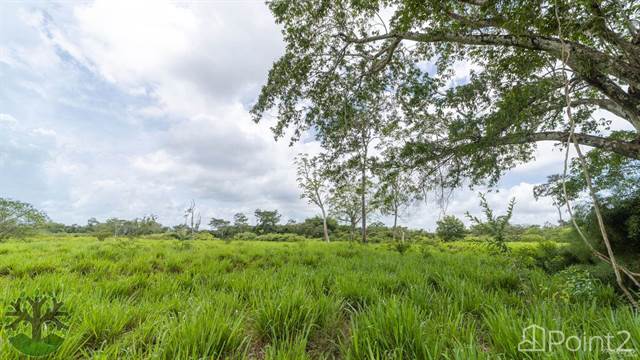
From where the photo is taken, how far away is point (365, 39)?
6664 mm

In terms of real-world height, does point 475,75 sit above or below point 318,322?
above

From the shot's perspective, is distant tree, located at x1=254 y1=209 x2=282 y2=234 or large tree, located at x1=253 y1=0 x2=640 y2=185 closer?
large tree, located at x1=253 y1=0 x2=640 y2=185

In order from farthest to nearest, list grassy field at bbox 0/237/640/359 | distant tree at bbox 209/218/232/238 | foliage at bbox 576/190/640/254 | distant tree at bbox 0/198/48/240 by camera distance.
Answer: distant tree at bbox 209/218/232/238, distant tree at bbox 0/198/48/240, foliage at bbox 576/190/640/254, grassy field at bbox 0/237/640/359

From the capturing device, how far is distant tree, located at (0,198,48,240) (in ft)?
98.7

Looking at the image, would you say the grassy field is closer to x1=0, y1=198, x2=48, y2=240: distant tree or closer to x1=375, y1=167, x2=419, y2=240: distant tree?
x1=375, y1=167, x2=419, y2=240: distant tree

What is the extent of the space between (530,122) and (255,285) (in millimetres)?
6934

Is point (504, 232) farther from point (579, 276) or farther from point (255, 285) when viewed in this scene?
point (255, 285)

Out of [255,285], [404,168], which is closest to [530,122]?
[404,168]

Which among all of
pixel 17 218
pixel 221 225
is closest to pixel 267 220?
pixel 221 225

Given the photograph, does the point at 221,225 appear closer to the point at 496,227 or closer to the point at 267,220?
the point at 267,220

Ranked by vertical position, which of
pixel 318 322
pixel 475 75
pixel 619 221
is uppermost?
pixel 475 75

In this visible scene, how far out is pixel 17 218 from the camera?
31.1 metres

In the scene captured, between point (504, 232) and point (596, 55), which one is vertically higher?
point (596, 55)

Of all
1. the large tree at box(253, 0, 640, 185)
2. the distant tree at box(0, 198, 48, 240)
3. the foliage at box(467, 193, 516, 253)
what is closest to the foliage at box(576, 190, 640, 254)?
the large tree at box(253, 0, 640, 185)
